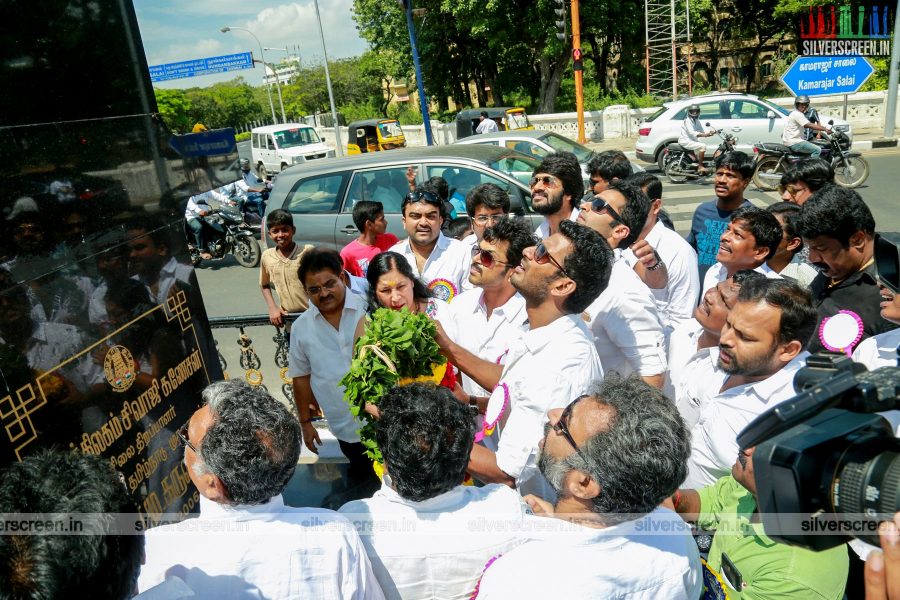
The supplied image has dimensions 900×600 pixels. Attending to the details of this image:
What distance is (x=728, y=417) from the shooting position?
7.69 feet

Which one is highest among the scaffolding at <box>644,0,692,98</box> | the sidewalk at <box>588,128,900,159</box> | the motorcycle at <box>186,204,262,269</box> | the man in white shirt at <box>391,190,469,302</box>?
the scaffolding at <box>644,0,692,98</box>

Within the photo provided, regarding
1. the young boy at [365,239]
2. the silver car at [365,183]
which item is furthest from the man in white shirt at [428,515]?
the silver car at [365,183]

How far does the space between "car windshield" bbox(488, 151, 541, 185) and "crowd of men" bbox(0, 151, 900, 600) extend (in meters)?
4.59

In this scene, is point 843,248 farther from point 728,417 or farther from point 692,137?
point 692,137

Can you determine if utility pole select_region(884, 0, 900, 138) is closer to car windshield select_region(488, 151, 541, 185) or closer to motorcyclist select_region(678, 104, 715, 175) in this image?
→ motorcyclist select_region(678, 104, 715, 175)

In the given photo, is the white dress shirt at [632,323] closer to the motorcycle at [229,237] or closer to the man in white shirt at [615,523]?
the man in white shirt at [615,523]

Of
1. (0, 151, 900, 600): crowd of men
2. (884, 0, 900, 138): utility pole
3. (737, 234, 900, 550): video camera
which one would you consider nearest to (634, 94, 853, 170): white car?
(884, 0, 900, 138): utility pole

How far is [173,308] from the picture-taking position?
115 inches

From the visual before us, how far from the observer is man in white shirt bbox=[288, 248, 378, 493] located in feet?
10.9

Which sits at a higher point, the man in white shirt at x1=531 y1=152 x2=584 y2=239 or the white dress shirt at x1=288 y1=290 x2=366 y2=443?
the man in white shirt at x1=531 y1=152 x2=584 y2=239

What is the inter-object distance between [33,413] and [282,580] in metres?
1.04

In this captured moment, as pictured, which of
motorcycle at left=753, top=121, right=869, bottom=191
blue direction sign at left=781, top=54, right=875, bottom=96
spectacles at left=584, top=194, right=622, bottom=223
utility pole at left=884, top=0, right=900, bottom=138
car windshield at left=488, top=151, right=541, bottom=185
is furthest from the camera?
blue direction sign at left=781, top=54, right=875, bottom=96

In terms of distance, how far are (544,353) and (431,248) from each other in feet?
7.72

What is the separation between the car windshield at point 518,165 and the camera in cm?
772
